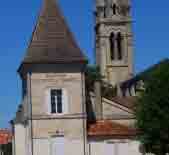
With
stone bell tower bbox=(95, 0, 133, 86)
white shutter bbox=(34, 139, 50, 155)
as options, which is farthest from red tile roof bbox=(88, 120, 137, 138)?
stone bell tower bbox=(95, 0, 133, 86)

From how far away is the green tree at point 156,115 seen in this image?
50531 mm

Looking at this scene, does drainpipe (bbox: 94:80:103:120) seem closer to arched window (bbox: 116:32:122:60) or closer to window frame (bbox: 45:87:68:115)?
window frame (bbox: 45:87:68:115)

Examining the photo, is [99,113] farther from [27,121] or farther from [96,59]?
[96,59]

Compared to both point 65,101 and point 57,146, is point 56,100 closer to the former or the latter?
point 65,101

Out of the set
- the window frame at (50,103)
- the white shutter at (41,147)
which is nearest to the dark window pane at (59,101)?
the window frame at (50,103)

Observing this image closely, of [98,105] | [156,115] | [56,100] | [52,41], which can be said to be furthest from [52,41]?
[156,115]

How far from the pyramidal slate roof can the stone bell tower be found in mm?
68549

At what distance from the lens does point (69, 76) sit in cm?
5056

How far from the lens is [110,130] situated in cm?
5109

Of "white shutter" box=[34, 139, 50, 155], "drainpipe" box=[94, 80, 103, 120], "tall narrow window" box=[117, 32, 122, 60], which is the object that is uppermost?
"tall narrow window" box=[117, 32, 122, 60]

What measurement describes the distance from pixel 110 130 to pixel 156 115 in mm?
3496

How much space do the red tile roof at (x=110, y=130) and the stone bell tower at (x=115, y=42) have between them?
228 ft

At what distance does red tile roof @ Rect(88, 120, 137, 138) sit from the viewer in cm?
5069

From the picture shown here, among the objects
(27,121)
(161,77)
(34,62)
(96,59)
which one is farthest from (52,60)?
(96,59)
